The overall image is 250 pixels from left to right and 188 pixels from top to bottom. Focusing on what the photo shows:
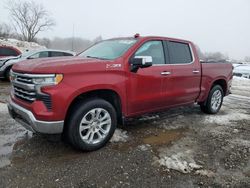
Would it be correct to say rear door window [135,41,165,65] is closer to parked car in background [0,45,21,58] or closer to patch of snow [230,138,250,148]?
patch of snow [230,138,250,148]

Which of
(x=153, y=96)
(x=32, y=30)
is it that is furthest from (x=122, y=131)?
(x=32, y=30)

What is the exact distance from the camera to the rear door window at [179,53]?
5234 millimetres

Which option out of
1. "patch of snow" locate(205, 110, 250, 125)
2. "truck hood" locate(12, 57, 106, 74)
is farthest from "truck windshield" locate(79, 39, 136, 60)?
"patch of snow" locate(205, 110, 250, 125)

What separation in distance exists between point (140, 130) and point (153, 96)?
0.78 m

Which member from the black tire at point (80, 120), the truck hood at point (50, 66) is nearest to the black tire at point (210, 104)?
the black tire at point (80, 120)

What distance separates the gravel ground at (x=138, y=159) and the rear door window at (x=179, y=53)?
4.60 ft

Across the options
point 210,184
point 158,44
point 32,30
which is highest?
point 32,30

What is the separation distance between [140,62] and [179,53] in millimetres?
1609

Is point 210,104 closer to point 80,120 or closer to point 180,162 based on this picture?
point 180,162

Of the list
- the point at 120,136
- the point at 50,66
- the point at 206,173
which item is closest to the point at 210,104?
the point at 120,136

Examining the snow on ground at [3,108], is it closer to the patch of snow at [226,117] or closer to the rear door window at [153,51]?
the rear door window at [153,51]

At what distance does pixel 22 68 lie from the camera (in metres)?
3.72

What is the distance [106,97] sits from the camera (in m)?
4.22

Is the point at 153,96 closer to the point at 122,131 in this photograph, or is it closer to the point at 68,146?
the point at 122,131
